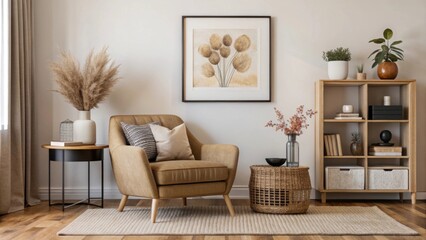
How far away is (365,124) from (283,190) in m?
1.21

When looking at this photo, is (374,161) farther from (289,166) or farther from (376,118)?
(289,166)

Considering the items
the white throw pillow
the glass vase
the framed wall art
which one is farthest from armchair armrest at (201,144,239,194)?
the framed wall art

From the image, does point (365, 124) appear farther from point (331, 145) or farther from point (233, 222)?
point (233, 222)

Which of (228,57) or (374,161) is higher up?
(228,57)

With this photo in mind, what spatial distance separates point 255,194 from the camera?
462 centimetres

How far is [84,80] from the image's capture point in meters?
4.97

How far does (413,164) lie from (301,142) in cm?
102

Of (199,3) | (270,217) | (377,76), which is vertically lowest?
(270,217)

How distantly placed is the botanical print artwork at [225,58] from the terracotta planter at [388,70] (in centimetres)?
115

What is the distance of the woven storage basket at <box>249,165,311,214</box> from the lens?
14.8ft

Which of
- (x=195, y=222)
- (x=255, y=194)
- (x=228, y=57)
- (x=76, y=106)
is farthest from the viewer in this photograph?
(x=228, y=57)

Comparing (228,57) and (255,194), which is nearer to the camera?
(255,194)

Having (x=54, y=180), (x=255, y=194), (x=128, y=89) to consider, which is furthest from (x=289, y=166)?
(x=54, y=180)

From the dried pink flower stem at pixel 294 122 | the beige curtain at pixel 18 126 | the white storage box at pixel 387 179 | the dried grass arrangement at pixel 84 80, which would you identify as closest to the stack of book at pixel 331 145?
the dried pink flower stem at pixel 294 122
